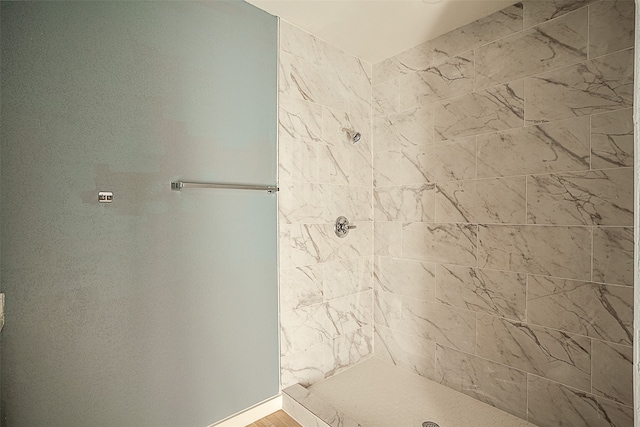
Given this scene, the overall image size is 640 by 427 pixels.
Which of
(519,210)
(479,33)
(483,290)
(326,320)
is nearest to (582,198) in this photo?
(519,210)

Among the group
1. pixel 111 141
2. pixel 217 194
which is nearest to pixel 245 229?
pixel 217 194

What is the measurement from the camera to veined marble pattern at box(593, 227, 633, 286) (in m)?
1.25

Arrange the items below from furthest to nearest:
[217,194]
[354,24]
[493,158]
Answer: [354,24] → [493,158] → [217,194]

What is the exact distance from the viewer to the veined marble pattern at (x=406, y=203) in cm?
189

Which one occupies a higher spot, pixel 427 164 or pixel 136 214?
pixel 427 164

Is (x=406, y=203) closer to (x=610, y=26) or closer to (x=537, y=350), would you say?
(x=537, y=350)

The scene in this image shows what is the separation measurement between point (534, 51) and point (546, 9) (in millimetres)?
180

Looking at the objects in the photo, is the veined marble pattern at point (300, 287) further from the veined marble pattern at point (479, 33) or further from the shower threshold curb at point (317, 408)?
the veined marble pattern at point (479, 33)

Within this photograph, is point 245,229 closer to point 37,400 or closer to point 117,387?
point 117,387

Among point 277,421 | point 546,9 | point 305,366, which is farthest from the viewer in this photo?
point 305,366

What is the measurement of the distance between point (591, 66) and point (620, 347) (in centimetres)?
115

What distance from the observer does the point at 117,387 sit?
118cm

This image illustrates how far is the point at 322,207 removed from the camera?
189 cm

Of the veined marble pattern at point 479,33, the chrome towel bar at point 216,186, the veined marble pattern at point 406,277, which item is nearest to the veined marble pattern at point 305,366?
the veined marble pattern at point 406,277
